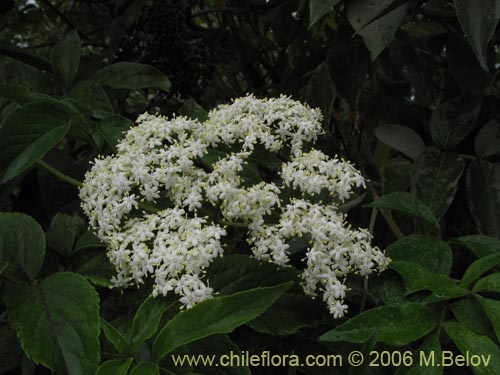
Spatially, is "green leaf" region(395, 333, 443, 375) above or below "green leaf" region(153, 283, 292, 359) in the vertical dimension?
below

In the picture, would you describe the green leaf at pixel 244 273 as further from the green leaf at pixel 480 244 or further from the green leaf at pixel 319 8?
the green leaf at pixel 319 8

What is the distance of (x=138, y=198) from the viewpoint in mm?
1006

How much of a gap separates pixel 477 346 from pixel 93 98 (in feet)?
2.75

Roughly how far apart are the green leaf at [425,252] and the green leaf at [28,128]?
22.2 inches

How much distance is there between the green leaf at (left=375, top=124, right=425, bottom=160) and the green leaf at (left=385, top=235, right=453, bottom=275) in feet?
1.29

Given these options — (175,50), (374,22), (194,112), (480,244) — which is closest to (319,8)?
(374,22)

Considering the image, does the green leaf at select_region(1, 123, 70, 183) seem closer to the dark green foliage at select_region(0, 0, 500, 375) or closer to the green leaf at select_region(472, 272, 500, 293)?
the dark green foliage at select_region(0, 0, 500, 375)

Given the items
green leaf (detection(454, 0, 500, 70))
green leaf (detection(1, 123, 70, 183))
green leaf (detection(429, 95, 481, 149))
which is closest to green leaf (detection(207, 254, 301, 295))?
green leaf (detection(1, 123, 70, 183))

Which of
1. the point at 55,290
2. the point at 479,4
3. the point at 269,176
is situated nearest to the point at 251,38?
the point at 269,176

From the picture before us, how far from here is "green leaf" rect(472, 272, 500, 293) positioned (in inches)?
32.9

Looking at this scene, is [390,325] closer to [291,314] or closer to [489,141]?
[291,314]

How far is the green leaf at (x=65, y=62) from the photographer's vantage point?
1330mm

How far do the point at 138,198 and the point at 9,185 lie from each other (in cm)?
46

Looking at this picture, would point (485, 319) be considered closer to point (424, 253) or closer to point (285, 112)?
point (424, 253)
